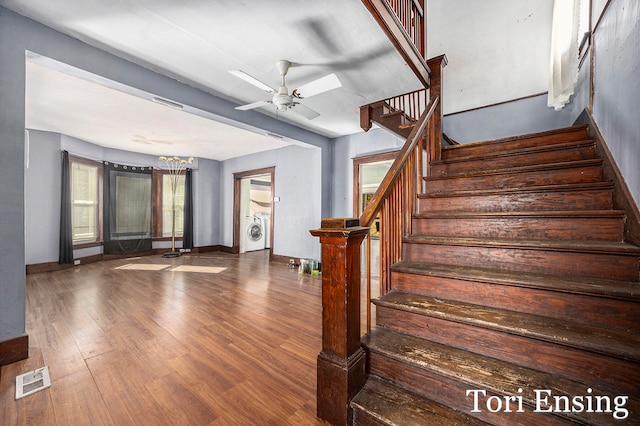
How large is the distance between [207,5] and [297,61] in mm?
941

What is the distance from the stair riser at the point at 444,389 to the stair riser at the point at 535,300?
46cm

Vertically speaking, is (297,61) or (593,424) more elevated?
(297,61)

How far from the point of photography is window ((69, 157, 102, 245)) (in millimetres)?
5449

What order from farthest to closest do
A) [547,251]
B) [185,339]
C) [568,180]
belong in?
[185,339], [568,180], [547,251]

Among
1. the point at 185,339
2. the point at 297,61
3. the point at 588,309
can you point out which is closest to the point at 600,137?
the point at 588,309

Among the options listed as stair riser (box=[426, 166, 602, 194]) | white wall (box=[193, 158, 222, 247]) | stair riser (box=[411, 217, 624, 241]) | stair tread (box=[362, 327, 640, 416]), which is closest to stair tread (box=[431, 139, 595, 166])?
stair riser (box=[426, 166, 602, 194])

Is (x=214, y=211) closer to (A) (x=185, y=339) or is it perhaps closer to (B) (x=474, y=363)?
(A) (x=185, y=339)

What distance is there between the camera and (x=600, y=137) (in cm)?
178

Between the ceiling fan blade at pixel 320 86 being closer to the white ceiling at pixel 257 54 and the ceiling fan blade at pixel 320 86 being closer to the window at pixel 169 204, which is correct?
the white ceiling at pixel 257 54

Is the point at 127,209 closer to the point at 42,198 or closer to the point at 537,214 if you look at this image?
the point at 42,198

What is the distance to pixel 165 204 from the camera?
7016mm

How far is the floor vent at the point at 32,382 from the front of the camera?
63.6 inches

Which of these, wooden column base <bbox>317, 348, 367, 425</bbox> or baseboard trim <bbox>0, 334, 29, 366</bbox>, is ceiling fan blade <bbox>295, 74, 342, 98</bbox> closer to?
wooden column base <bbox>317, 348, 367, 425</bbox>

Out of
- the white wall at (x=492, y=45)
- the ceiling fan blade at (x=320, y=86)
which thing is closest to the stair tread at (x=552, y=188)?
the ceiling fan blade at (x=320, y=86)
